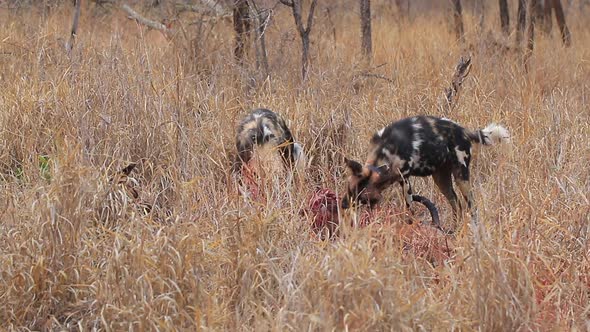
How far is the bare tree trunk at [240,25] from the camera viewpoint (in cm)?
687

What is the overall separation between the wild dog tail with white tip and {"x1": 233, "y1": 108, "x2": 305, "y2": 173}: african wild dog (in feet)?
3.24

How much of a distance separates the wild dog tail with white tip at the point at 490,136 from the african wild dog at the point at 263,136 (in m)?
0.99

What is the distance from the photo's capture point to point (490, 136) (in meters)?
5.20

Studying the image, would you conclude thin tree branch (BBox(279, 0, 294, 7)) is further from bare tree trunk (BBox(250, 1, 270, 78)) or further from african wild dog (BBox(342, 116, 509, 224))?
african wild dog (BBox(342, 116, 509, 224))

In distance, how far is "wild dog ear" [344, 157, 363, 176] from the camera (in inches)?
190

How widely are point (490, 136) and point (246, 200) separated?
1781mm

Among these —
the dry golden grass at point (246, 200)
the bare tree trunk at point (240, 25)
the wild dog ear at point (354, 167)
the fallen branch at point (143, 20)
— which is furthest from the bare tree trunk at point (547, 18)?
the wild dog ear at point (354, 167)

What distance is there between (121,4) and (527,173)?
555 cm

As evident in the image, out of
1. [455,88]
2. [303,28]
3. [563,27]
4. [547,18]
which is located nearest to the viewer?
[455,88]

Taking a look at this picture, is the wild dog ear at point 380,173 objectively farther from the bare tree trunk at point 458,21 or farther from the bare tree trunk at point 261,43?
the bare tree trunk at point 458,21

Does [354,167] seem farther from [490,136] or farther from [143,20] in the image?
[143,20]

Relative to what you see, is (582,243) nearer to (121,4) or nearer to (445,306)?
(445,306)

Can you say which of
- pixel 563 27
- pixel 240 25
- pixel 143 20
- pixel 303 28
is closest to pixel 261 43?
pixel 303 28

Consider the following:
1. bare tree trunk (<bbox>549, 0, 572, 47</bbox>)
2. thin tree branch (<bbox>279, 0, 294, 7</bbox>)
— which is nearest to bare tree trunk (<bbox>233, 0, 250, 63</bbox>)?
thin tree branch (<bbox>279, 0, 294, 7</bbox>)
